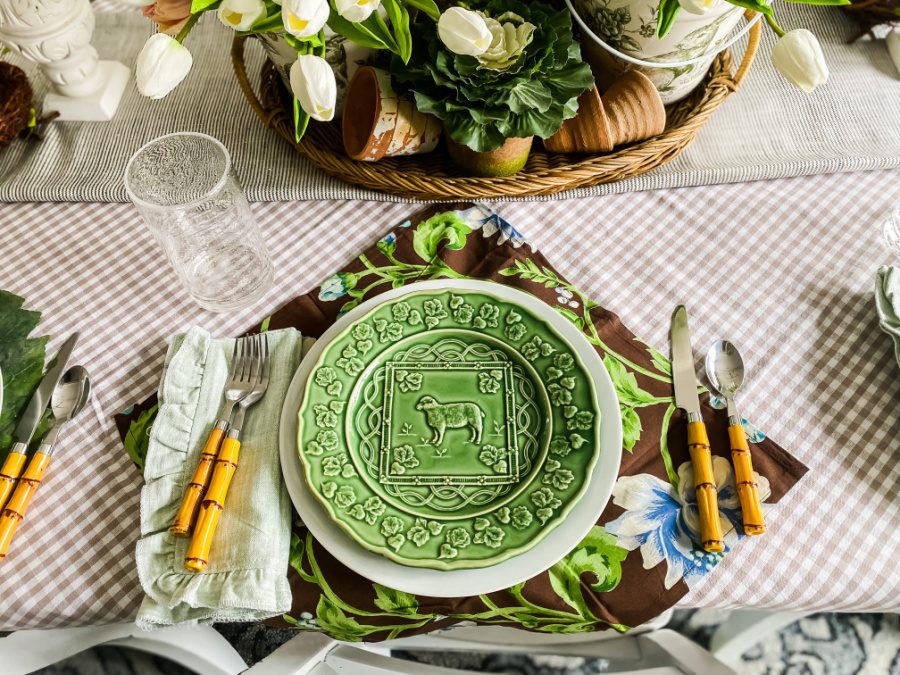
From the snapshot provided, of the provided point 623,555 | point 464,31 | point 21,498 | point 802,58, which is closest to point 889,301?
point 802,58

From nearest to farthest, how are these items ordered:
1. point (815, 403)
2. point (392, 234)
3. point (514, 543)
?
point (514, 543) → point (815, 403) → point (392, 234)

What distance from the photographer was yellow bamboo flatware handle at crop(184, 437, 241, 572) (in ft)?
1.57

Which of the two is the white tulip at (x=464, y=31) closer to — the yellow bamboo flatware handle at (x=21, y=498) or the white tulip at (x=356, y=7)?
the white tulip at (x=356, y=7)

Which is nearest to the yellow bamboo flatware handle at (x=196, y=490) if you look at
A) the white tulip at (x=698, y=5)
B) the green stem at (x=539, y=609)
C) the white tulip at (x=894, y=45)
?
the green stem at (x=539, y=609)

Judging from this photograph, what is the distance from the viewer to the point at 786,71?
56 cm

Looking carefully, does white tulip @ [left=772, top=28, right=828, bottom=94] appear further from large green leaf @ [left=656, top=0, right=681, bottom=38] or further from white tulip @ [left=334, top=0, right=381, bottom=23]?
white tulip @ [left=334, top=0, right=381, bottom=23]

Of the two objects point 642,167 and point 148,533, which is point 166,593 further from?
point 642,167

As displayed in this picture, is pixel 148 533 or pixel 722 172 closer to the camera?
pixel 148 533

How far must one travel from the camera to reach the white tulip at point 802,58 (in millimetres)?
543

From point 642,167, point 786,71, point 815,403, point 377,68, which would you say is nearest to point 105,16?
point 377,68

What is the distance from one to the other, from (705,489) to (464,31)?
0.41 metres

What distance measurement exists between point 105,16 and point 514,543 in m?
0.94

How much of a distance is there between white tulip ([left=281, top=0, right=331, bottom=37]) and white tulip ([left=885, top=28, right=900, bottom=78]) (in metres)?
0.74

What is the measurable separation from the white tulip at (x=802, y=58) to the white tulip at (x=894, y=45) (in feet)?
1.21
